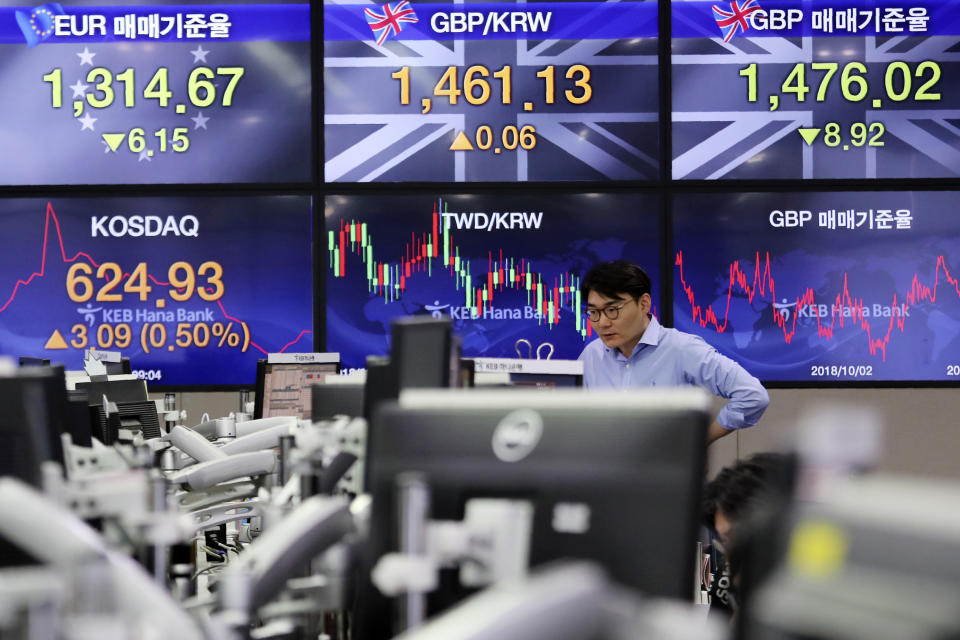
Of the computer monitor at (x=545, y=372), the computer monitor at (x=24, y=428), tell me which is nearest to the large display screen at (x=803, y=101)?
the computer monitor at (x=545, y=372)

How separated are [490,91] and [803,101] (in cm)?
137

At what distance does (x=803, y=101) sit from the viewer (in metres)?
4.56

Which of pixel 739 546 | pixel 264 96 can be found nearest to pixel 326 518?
pixel 739 546

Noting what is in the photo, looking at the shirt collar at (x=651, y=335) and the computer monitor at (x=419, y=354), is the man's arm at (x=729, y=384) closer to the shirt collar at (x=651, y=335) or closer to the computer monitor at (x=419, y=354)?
the shirt collar at (x=651, y=335)

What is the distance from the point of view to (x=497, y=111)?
4.57m

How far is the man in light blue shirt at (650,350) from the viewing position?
10.2 feet

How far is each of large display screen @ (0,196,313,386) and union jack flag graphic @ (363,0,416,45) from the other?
81cm

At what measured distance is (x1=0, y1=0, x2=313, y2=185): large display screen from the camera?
15.0 feet

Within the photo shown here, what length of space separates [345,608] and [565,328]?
3274mm

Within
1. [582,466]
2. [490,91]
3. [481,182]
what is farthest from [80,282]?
[582,466]

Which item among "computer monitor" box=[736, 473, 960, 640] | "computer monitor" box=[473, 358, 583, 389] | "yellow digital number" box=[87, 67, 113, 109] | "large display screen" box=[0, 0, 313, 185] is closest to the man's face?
"computer monitor" box=[473, 358, 583, 389]

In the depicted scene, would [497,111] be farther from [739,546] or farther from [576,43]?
[739,546]

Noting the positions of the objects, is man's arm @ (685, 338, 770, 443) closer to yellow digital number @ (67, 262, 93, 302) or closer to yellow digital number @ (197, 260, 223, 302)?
yellow digital number @ (197, 260, 223, 302)

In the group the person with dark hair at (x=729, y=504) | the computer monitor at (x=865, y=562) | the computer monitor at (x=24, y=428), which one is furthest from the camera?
the person with dark hair at (x=729, y=504)
